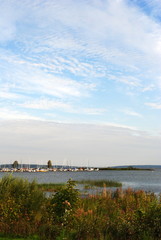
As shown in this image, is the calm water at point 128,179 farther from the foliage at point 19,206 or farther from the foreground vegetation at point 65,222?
the foreground vegetation at point 65,222

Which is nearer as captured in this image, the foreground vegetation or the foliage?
the foreground vegetation

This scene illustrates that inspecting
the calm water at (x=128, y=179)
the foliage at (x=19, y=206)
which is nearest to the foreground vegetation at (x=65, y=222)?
the foliage at (x=19, y=206)

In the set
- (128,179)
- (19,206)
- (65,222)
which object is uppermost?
(19,206)

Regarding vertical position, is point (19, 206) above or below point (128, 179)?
above

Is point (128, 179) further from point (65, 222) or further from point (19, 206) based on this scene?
point (65, 222)

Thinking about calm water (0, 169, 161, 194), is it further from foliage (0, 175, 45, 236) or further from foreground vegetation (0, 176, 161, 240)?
foreground vegetation (0, 176, 161, 240)

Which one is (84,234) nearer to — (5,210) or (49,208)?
(49,208)

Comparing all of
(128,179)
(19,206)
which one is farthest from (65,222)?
(128,179)

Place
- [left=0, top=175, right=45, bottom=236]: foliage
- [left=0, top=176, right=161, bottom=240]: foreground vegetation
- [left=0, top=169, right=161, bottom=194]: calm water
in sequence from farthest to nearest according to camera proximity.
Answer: [left=0, top=169, right=161, bottom=194]: calm water < [left=0, top=175, right=45, bottom=236]: foliage < [left=0, top=176, right=161, bottom=240]: foreground vegetation

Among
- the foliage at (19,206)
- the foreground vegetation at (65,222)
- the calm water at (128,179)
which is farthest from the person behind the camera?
the calm water at (128,179)

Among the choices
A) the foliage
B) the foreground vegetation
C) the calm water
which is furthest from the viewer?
the calm water

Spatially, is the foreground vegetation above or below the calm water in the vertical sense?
above

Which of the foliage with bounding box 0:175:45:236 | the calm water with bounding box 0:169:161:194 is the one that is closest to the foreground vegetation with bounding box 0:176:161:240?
the foliage with bounding box 0:175:45:236

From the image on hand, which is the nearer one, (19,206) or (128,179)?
(19,206)
